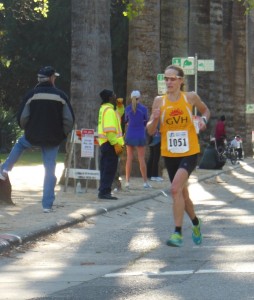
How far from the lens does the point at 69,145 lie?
20.5 m

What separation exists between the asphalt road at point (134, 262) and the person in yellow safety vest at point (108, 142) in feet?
4.34

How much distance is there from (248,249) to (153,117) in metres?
1.77

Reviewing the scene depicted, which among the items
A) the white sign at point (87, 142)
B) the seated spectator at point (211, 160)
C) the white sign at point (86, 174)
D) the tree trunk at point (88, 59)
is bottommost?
the seated spectator at point (211, 160)

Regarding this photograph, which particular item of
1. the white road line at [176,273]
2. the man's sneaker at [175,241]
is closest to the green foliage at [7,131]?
the man's sneaker at [175,241]

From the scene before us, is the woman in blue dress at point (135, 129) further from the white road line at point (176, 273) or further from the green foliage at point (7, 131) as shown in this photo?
the green foliage at point (7, 131)

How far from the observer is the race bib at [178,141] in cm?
1229

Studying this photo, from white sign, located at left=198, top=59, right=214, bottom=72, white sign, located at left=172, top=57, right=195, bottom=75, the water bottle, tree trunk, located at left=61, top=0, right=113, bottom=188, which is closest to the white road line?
the water bottle

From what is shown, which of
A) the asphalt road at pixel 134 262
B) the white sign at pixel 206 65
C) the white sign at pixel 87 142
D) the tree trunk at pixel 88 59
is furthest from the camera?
the white sign at pixel 206 65

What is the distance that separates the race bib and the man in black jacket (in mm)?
3461

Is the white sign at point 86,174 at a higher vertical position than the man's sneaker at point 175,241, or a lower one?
higher

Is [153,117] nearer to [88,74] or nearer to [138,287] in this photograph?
[138,287]

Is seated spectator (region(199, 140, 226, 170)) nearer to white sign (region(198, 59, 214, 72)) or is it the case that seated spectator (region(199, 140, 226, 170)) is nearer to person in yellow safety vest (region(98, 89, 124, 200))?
white sign (region(198, 59, 214, 72))

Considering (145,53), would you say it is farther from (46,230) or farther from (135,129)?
(46,230)

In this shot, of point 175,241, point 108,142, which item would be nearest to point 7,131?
point 108,142
